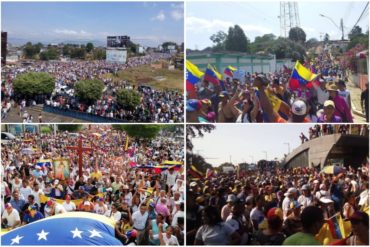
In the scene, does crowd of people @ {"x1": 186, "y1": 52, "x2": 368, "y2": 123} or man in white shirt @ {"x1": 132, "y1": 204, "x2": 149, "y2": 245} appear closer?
man in white shirt @ {"x1": 132, "y1": 204, "x2": 149, "y2": 245}

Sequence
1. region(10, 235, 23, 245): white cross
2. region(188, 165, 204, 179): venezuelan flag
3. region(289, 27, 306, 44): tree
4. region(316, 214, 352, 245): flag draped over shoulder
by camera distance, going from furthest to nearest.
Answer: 1. region(289, 27, 306, 44): tree
2. region(188, 165, 204, 179): venezuelan flag
3. region(10, 235, 23, 245): white cross
4. region(316, 214, 352, 245): flag draped over shoulder

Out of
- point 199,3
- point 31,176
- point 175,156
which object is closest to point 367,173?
point 175,156

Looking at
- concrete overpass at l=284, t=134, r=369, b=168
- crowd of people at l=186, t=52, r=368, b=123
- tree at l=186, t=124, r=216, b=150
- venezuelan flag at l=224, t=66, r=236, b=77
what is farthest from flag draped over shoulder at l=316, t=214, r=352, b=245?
venezuelan flag at l=224, t=66, r=236, b=77

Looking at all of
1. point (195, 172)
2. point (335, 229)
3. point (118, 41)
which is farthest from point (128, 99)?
point (335, 229)

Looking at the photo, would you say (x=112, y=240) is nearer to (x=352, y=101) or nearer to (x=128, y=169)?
(x=128, y=169)

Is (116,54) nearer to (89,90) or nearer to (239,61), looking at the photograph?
(89,90)

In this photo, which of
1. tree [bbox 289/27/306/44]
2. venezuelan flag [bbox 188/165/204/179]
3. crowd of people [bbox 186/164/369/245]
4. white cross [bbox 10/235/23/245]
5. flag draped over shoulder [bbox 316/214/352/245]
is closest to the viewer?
flag draped over shoulder [bbox 316/214/352/245]

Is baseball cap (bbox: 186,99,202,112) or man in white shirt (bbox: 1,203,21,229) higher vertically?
baseball cap (bbox: 186,99,202,112)

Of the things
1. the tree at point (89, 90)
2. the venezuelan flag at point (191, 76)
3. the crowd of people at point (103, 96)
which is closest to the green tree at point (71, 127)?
the crowd of people at point (103, 96)

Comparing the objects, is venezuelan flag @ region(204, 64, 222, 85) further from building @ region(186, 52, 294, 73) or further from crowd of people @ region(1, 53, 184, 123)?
crowd of people @ region(1, 53, 184, 123)
